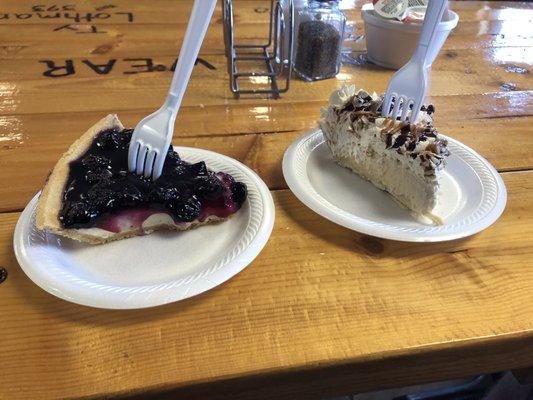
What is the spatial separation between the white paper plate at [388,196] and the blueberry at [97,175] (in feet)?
0.83

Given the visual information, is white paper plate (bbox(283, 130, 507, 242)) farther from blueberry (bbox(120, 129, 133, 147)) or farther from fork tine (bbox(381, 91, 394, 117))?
blueberry (bbox(120, 129, 133, 147))

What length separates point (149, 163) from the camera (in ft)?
2.09

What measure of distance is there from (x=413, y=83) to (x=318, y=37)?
0.36 meters

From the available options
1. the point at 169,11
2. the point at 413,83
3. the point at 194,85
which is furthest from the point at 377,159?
the point at 169,11

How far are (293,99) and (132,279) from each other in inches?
23.3

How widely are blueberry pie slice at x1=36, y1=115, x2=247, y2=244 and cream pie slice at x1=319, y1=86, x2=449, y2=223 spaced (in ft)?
0.67

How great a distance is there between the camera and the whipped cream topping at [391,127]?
672 mm

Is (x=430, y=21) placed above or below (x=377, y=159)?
above

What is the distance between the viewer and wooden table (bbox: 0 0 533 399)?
19.1 inches

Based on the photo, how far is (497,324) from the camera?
21.1 inches

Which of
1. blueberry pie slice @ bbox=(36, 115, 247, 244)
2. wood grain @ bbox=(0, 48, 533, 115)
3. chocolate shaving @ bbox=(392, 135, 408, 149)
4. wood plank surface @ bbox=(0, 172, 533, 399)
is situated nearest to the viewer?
wood plank surface @ bbox=(0, 172, 533, 399)

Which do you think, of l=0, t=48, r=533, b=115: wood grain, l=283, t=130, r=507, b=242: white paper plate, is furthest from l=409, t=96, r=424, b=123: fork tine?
l=0, t=48, r=533, b=115: wood grain

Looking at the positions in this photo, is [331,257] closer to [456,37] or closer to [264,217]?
[264,217]

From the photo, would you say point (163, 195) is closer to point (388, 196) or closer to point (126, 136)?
point (126, 136)
